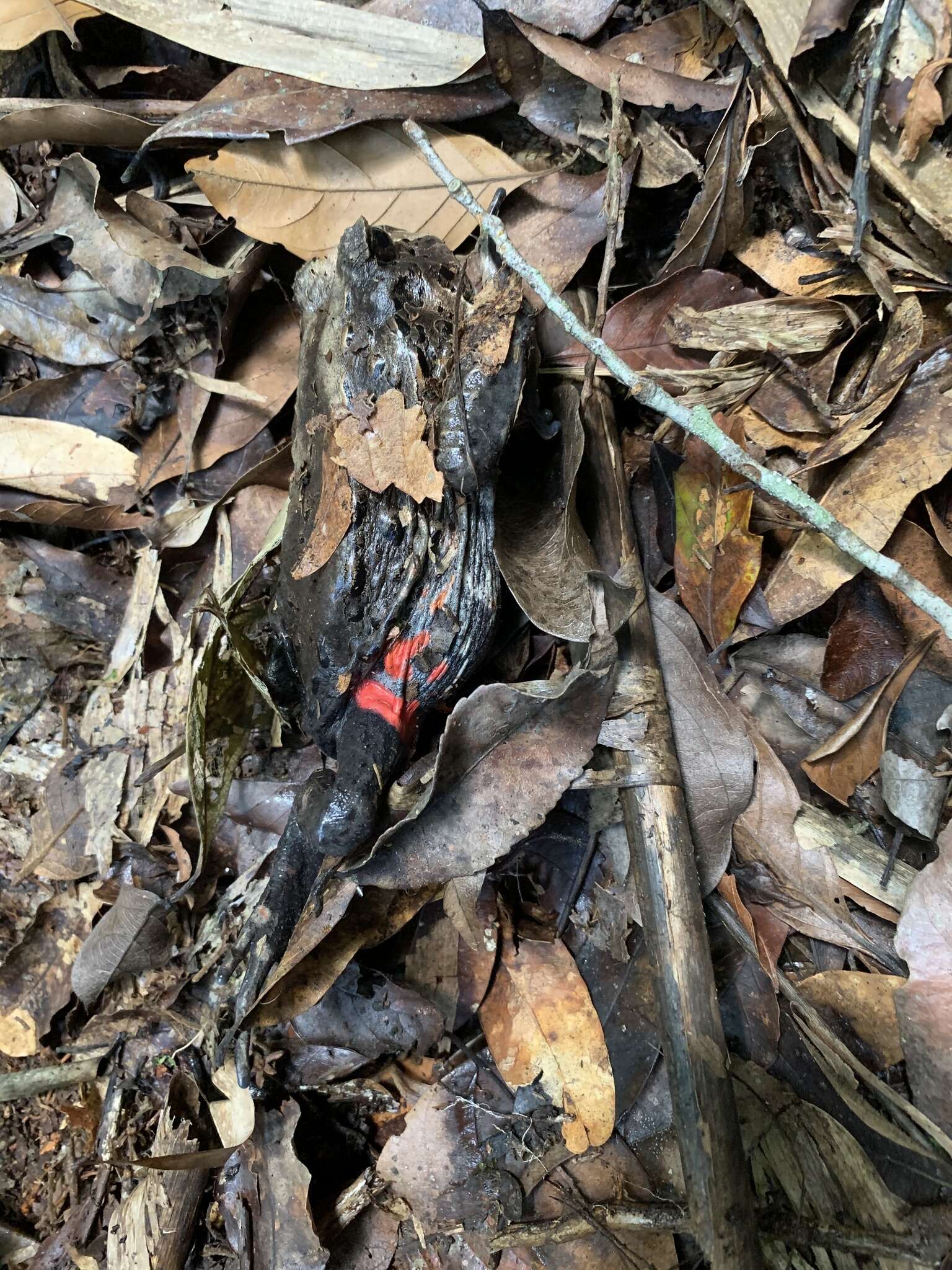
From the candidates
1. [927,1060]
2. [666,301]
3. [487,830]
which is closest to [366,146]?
[666,301]

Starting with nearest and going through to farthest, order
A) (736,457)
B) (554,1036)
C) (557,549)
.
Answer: (736,457)
(557,549)
(554,1036)

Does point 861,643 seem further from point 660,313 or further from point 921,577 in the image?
point 660,313

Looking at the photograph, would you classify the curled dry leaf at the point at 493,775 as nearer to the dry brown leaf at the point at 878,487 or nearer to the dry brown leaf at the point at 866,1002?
the dry brown leaf at the point at 878,487

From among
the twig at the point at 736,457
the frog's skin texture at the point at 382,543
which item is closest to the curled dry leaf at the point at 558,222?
the frog's skin texture at the point at 382,543

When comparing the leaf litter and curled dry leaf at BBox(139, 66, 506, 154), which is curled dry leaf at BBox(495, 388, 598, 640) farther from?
curled dry leaf at BBox(139, 66, 506, 154)

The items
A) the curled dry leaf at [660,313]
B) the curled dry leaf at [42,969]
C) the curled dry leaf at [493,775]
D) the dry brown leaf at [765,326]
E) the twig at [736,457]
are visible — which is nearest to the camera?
the twig at [736,457]

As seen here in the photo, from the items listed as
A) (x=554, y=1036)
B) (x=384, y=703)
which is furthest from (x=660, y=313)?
(x=554, y=1036)
